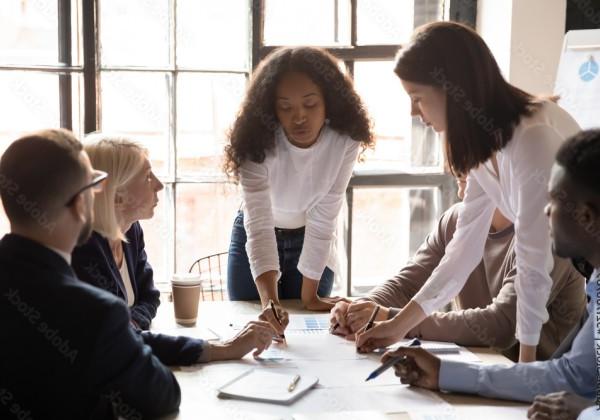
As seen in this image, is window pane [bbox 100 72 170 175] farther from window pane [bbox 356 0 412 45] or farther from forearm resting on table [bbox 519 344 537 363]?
forearm resting on table [bbox 519 344 537 363]

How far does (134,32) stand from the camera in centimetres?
304

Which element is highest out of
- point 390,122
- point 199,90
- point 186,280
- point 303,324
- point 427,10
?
point 427,10

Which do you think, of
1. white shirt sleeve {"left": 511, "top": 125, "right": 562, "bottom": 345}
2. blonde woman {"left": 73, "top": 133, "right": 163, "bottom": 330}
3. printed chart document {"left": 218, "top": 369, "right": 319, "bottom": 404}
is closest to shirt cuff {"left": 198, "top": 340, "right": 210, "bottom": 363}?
printed chart document {"left": 218, "top": 369, "right": 319, "bottom": 404}

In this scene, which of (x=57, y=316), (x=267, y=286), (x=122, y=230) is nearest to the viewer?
(x=57, y=316)

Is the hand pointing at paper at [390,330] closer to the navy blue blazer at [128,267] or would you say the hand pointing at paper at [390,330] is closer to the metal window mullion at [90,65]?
the navy blue blazer at [128,267]

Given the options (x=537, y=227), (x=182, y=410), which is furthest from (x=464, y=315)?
(x=182, y=410)

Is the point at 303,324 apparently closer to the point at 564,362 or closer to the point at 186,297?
the point at 186,297

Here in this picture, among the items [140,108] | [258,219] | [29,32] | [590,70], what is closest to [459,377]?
[258,219]

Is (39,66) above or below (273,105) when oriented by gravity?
above

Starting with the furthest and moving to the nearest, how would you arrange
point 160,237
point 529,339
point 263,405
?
1. point 160,237
2. point 529,339
3. point 263,405

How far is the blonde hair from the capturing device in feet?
6.12

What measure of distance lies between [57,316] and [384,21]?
2344mm

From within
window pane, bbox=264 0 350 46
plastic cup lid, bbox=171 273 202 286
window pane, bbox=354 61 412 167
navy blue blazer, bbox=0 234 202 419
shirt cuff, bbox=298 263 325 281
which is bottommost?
shirt cuff, bbox=298 263 325 281

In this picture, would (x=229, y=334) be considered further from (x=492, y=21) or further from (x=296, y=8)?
(x=492, y=21)
